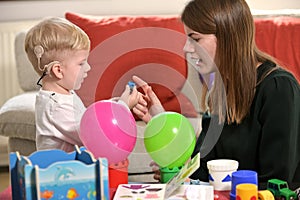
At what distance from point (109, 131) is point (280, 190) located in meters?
0.46

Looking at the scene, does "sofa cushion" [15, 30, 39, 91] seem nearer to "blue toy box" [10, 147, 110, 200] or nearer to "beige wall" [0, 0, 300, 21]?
"beige wall" [0, 0, 300, 21]

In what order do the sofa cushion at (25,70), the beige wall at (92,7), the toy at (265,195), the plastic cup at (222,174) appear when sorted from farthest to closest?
the beige wall at (92,7)
the sofa cushion at (25,70)
the plastic cup at (222,174)
the toy at (265,195)

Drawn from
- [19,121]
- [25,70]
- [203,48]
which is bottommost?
[19,121]

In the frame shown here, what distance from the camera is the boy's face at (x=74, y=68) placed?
1.99 m

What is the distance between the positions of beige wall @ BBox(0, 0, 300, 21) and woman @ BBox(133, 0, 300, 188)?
5.79ft

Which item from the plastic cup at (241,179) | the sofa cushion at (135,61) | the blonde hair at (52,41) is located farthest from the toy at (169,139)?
the sofa cushion at (135,61)

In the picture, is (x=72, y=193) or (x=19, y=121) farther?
(x=19, y=121)

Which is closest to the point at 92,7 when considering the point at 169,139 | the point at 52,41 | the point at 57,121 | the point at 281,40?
the point at 281,40

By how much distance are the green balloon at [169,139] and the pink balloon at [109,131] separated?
5 cm

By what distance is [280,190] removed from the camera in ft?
5.22

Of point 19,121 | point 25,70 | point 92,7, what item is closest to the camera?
point 19,121

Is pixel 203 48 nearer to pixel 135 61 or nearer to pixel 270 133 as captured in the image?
pixel 270 133

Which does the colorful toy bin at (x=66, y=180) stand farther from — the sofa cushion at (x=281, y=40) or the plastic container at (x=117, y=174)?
the sofa cushion at (x=281, y=40)

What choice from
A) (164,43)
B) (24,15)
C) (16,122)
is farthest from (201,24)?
(24,15)
